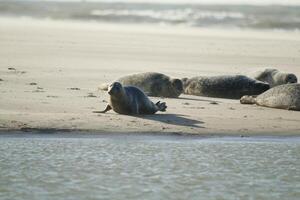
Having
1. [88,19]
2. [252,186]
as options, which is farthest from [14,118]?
[88,19]

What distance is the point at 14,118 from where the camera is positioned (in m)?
9.44

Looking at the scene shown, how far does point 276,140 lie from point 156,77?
381 centimetres

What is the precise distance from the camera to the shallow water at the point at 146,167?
6492mm

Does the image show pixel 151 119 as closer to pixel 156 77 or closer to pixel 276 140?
pixel 276 140

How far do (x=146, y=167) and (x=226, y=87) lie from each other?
206 inches

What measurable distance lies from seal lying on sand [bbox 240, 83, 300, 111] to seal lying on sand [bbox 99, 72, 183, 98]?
119 centimetres

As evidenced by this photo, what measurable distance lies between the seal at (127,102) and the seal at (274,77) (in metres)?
4.34

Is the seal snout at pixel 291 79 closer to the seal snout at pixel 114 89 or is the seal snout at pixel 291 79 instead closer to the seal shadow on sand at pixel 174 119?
the seal shadow on sand at pixel 174 119

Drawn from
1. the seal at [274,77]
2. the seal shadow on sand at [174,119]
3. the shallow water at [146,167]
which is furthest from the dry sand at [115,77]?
the seal at [274,77]

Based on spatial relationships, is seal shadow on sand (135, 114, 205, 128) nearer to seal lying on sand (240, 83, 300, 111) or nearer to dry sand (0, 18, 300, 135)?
dry sand (0, 18, 300, 135)

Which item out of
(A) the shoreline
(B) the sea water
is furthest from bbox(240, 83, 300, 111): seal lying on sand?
(B) the sea water

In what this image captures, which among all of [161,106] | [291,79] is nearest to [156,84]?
[161,106]

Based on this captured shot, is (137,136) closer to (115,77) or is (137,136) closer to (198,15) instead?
(115,77)

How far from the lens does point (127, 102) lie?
10078mm
